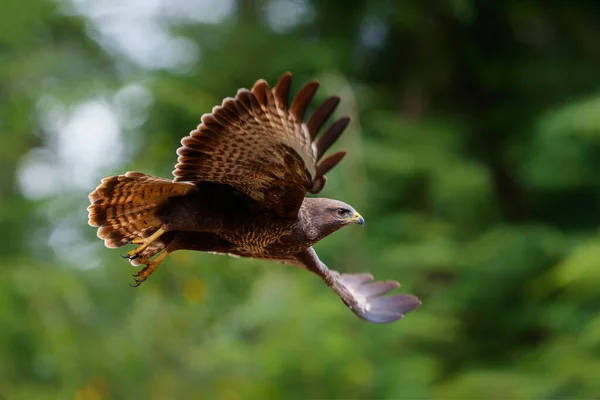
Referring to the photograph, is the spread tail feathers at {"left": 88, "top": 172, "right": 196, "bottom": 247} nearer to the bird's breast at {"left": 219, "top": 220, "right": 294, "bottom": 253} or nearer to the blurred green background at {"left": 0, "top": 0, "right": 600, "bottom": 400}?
the bird's breast at {"left": 219, "top": 220, "right": 294, "bottom": 253}

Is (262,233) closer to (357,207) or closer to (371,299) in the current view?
(371,299)

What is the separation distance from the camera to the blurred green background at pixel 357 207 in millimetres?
8836

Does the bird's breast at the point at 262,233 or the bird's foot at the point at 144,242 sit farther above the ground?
the bird's breast at the point at 262,233

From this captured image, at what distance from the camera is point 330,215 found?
389cm

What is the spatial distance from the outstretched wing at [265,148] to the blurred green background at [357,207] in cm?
390

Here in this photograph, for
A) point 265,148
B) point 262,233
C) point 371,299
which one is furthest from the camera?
point 371,299

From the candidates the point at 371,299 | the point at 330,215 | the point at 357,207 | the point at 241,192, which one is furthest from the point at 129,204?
the point at 357,207

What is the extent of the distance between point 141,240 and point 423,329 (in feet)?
20.0

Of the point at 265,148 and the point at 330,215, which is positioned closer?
the point at 265,148

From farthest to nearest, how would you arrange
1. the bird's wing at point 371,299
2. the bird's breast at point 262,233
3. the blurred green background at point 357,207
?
1. the blurred green background at point 357,207
2. the bird's wing at point 371,299
3. the bird's breast at point 262,233

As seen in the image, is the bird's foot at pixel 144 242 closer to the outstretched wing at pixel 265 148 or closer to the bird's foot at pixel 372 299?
the outstretched wing at pixel 265 148

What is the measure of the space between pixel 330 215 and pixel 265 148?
0.44 metres

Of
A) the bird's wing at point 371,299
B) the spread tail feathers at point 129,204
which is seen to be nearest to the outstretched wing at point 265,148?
the spread tail feathers at point 129,204

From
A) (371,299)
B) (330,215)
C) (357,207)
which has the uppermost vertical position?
(357,207)
